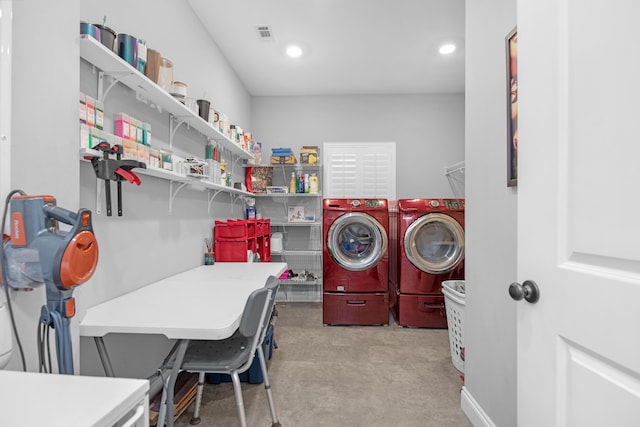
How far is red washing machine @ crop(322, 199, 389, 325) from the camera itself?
3.15m

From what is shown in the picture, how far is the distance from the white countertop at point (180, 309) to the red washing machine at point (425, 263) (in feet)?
5.54

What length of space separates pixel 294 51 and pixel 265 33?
1.24ft

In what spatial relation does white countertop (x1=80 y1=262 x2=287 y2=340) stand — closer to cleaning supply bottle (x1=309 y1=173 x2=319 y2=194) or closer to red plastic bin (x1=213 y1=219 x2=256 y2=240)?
red plastic bin (x1=213 y1=219 x2=256 y2=240)

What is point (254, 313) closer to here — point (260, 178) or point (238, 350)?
point (238, 350)

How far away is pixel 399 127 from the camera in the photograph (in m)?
4.05

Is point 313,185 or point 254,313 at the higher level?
point 313,185

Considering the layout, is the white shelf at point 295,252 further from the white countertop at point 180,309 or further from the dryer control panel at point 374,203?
the white countertop at point 180,309

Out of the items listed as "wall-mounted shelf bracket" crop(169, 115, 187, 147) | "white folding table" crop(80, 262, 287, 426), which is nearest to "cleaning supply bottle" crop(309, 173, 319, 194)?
"wall-mounted shelf bracket" crop(169, 115, 187, 147)

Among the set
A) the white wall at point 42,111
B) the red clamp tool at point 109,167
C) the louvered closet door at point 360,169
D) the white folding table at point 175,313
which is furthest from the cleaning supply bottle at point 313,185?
the white wall at point 42,111

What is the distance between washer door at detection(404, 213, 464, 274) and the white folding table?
69.9 inches

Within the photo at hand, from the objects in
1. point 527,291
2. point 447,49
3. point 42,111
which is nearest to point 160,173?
point 42,111

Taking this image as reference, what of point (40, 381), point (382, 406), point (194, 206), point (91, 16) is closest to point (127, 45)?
point (91, 16)

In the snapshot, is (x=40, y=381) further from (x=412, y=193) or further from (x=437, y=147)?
(x=437, y=147)

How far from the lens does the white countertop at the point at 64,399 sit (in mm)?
514
